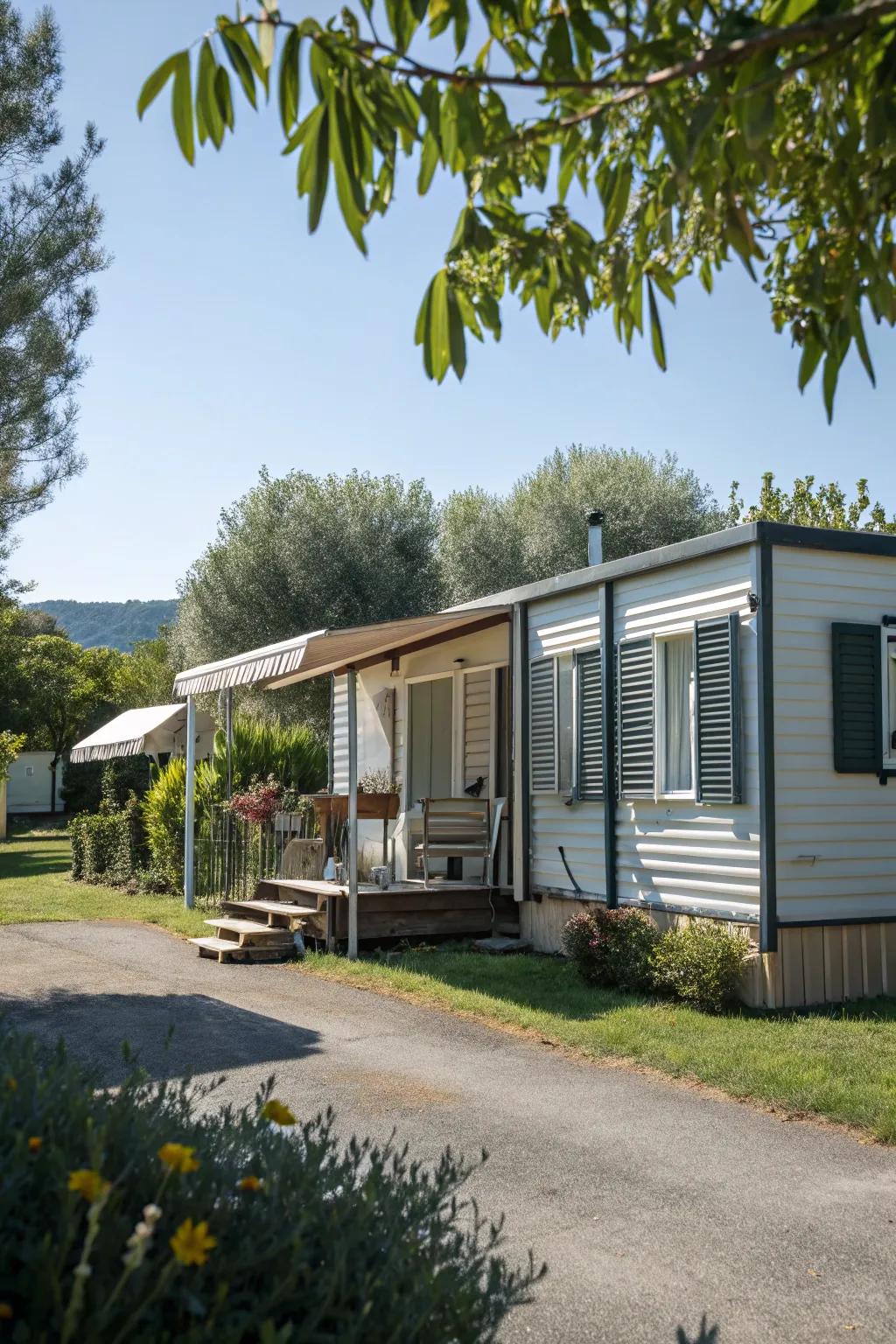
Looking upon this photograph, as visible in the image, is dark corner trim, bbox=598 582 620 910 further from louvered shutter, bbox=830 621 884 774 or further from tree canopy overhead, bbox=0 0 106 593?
tree canopy overhead, bbox=0 0 106 593

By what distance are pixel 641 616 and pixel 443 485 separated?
57.0 feet

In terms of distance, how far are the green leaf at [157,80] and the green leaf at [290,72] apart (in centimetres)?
20

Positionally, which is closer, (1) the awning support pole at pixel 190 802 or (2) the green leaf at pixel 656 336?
(2) the green leaf at pixel 656 336

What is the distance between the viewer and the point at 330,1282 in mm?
2096

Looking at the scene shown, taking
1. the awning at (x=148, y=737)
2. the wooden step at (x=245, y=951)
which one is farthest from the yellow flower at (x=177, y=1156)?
the awning at (x=148, y=737)

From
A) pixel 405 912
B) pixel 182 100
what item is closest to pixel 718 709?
pixel 405 912

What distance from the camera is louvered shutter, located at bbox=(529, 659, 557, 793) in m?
11.4

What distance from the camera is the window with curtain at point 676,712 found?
9.62 m

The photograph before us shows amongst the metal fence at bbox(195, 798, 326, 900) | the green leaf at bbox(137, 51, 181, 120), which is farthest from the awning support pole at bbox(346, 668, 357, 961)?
the green leaf at bbox(137, 51, 181, 120)

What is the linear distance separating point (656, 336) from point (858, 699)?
22.5ft

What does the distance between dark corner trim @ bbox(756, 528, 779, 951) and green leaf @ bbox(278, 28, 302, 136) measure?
6768 mm

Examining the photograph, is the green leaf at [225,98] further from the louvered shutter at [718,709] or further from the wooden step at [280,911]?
the wooden step at [280,911]

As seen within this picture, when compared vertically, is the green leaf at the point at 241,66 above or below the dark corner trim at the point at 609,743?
above

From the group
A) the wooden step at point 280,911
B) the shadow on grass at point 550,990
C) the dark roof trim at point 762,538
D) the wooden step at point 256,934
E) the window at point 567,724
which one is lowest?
the shadow on grass at point 550,990
